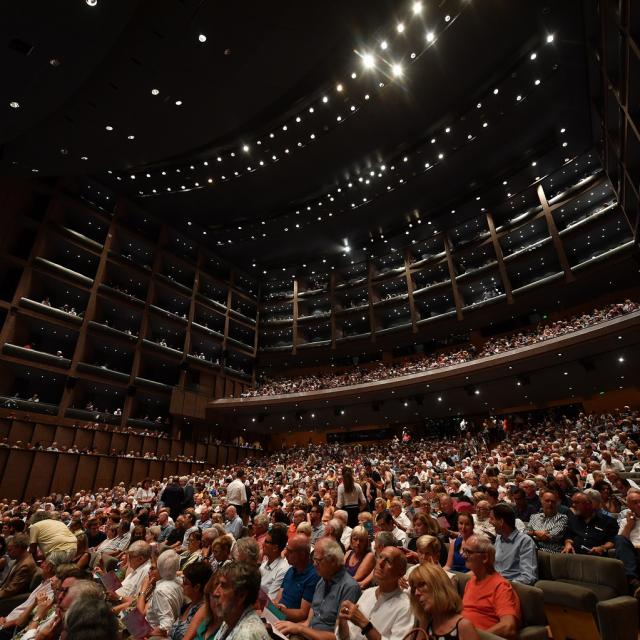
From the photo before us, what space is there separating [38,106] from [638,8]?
46.6 ft

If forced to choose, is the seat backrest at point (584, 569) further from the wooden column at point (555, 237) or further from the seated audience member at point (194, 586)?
the wooden column at point (555, 237)

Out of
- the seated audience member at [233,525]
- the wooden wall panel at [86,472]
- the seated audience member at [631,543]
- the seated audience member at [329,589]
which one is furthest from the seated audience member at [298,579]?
the wooden wall panel at [86,472]

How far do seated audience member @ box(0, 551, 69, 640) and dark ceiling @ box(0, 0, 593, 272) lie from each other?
10.1 metres

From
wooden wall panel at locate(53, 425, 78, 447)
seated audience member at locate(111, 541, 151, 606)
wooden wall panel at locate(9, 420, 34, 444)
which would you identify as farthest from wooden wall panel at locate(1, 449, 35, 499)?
seated audience member at locate(111, 541, 151, 606)

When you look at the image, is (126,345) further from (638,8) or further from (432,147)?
(638,8)

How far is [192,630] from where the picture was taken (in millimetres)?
2564

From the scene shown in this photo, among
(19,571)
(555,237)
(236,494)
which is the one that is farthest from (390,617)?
(555,237)

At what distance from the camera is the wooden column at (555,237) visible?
55.3ft

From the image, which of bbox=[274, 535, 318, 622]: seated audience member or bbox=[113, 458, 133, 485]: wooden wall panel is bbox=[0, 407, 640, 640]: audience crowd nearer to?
bbox=[274, 535, 318, 622]: seated audience member

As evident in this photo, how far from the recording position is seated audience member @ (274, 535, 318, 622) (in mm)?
2889

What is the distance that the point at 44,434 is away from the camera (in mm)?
14555

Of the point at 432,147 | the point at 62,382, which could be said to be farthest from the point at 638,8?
the point at 62,382

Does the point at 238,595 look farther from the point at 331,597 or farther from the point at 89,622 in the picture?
the point at 331,597

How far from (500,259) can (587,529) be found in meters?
17.0
